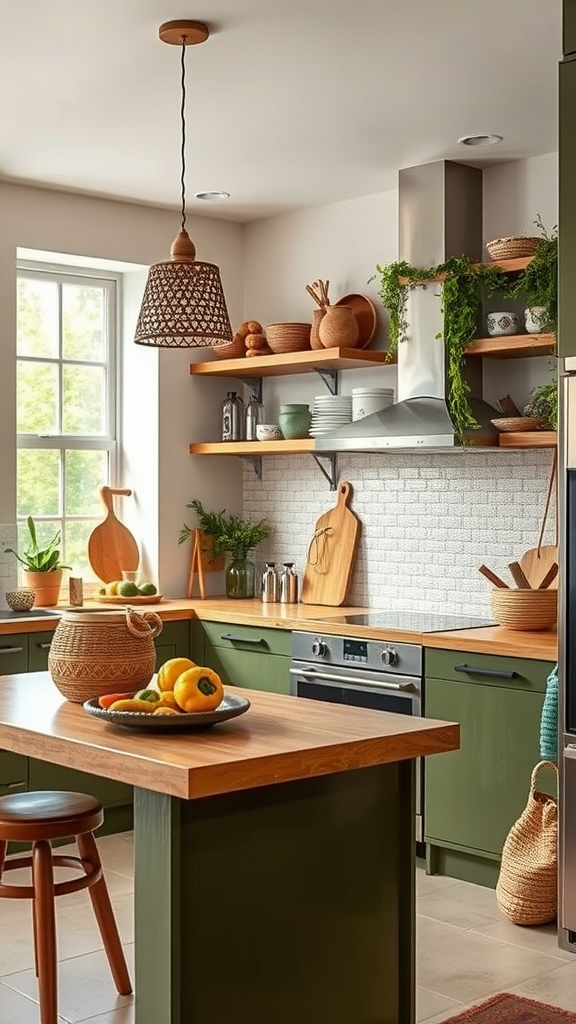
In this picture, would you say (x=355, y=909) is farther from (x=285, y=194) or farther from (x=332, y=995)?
(x=285, y=194)

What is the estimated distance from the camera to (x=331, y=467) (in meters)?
6.48

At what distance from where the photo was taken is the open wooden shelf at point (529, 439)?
515 cm

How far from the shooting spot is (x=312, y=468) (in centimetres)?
660

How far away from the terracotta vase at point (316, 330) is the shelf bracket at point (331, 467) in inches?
22.1

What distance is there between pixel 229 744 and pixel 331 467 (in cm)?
363

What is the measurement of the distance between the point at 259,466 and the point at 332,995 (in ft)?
13.1

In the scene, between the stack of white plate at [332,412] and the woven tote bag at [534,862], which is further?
the stack of white plate at [332,412]

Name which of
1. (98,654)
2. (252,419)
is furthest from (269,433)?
(98,654)

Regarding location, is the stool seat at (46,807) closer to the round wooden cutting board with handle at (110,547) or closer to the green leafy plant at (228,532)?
the round wooden cutting board with handle at (110,547)

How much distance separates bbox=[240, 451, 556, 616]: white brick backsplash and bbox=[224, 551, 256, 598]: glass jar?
8.2 inches

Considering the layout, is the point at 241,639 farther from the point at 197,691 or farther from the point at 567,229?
the point at 197,691

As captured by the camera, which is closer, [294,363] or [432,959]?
[432,959]

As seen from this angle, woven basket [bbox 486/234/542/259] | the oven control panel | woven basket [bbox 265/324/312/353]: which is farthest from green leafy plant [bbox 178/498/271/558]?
woven basket [bbox 486/234/542/259]

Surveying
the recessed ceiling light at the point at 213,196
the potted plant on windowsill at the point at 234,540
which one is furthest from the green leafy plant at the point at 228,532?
the recessed ceiling light at the point at 213,196
